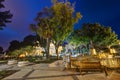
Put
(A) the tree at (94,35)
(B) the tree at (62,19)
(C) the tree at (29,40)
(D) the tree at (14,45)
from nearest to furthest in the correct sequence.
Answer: (B) the tree at (62,19) → (A) the tree at (94,35) → (C) the tree at (29,40) → (D) the tree at (14,45)

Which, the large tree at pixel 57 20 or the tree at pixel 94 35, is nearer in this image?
the large tree at pixel 57 20

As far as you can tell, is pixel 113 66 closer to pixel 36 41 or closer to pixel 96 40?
pixel 96 40

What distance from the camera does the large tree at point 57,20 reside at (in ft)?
112

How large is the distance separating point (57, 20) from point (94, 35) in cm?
2000

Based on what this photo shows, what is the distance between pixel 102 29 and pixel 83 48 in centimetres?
937

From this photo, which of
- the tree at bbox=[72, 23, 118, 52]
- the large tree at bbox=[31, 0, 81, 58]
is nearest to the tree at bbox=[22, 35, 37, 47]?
the tree at bbox=[72, 23, 118, 52]

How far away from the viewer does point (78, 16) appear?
3500cm

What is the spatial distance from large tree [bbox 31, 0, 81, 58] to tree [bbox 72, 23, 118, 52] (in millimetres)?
17695

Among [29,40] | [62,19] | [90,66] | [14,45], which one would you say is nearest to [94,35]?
[62,19]

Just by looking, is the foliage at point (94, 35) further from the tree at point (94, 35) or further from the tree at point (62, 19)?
the tree at point (62, 19)

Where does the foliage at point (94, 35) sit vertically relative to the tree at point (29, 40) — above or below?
below

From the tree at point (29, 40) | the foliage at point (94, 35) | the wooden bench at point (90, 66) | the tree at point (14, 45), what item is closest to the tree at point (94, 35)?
the foliage at point (94, 35)

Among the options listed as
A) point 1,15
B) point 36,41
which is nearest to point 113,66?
point 1,15

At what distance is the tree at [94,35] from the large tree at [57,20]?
1769 centimetres
